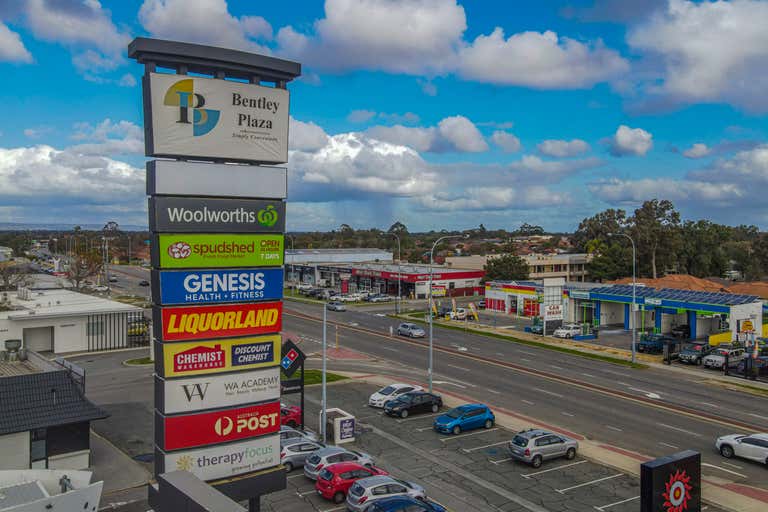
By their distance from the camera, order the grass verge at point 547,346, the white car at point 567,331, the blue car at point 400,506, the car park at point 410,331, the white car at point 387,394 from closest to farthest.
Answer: the blue car at point 400,506, the white car at point 387,394, the grass verge at point 547,346, the car park at point 410,331, the white car at point 567,331

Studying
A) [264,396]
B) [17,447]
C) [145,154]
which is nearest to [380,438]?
[264,396]

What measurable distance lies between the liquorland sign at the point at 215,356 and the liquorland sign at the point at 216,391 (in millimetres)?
196

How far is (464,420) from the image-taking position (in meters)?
29.0

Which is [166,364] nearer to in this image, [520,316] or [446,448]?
[446,448]

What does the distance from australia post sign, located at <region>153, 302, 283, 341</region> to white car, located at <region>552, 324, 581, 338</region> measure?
46.7m

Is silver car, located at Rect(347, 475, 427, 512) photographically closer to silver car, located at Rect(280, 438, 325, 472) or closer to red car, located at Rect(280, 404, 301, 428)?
silver car, located at Rect(280, 438, 325, 472)

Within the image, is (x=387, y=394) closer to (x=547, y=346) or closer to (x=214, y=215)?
(x=214, y=215)

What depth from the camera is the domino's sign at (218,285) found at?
15.3m

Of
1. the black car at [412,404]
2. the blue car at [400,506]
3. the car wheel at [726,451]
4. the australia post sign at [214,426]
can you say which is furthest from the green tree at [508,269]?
the australia post sign at [214,426]

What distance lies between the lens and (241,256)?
1644 centimetres

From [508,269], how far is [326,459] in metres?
71.6

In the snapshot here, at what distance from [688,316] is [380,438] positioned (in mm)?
43378

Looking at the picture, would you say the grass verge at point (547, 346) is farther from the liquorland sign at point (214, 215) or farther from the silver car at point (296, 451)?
the liquorland sign at point (214, 215)

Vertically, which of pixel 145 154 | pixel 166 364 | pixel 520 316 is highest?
pixel 145 154
